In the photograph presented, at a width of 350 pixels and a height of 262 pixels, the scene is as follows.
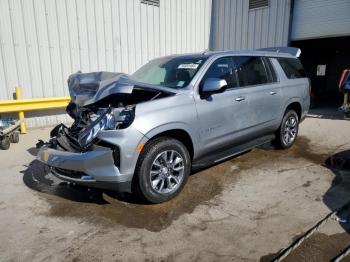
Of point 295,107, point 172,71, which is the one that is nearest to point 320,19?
point 295,107

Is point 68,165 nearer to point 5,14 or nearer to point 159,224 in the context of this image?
point 159,224

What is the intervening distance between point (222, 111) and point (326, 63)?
59.3 feet

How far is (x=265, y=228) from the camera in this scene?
9.89 feet

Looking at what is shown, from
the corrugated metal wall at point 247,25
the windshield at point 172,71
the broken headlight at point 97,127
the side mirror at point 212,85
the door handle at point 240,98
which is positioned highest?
the corrugated metal wall at point 247,25

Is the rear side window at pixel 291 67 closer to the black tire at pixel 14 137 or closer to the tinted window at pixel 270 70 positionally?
the tinted window at pixel 270 70

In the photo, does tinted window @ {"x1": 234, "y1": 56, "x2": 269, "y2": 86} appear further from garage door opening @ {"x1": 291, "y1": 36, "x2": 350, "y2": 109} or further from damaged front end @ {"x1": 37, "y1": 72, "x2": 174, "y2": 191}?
garage door opening @ {"x1": 291, "y1": 36, "x2": 350, "y2": 109}

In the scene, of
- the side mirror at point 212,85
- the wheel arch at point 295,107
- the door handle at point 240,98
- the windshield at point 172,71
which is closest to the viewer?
the side mirror at point 212,85

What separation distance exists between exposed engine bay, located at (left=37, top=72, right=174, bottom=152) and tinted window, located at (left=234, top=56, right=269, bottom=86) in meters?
1.46

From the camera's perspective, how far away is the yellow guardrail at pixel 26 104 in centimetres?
710

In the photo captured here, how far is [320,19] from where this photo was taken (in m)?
10.3

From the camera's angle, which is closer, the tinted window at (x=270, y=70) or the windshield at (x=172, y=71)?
the windshield at (x=172, y=71)

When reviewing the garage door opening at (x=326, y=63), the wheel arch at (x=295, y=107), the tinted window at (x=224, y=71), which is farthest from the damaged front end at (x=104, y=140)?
the garage door opening at (x=326, y=63)

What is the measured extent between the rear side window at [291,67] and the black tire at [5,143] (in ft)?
18.6

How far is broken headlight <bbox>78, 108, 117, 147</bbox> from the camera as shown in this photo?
322cm
